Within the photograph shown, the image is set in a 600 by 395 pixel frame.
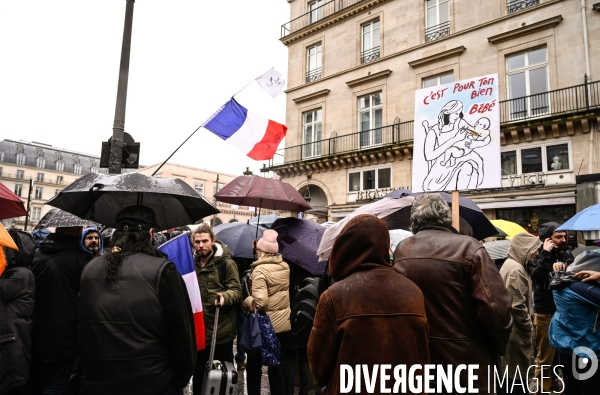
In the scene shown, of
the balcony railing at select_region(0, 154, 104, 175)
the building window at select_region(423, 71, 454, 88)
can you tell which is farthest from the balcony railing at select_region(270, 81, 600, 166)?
the balcony railing at select_region(0, 154, 104, 175)

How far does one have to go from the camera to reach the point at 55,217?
3873 mm

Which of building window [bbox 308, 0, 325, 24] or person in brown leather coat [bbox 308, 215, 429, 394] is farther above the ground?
building window [bbox 308, 0, 325, 24]

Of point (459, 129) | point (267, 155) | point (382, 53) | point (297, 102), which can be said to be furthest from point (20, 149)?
point (459, 129)

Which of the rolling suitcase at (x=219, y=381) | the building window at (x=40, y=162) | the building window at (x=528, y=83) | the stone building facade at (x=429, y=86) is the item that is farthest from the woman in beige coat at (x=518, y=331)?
the building window at (x=40, y=162)

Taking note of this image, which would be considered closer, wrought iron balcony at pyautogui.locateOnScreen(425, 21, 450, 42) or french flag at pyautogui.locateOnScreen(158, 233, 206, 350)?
french flag at pyautogui.locateOnScreen(158, 233, 206, 350)

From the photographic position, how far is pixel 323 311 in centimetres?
217

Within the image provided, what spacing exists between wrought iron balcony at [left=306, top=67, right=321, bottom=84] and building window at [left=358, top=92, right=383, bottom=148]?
140 inches

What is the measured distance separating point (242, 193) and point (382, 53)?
1617 centimetres

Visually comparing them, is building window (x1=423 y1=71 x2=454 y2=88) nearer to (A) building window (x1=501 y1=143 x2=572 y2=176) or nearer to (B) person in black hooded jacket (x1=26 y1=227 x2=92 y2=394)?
(A) building window (x1=501 y1=143 x2=572 y2=176)

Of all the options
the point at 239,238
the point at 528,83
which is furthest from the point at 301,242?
the point at 528,83

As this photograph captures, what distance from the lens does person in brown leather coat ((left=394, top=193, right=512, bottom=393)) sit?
2.47 metres

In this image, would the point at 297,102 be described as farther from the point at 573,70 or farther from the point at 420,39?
the point at 573,70

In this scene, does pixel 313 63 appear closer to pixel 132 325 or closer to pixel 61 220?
pixel 61 220

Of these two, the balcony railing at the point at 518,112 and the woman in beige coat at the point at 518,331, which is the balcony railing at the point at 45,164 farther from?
the woman in beige coat at the point at 518,331
